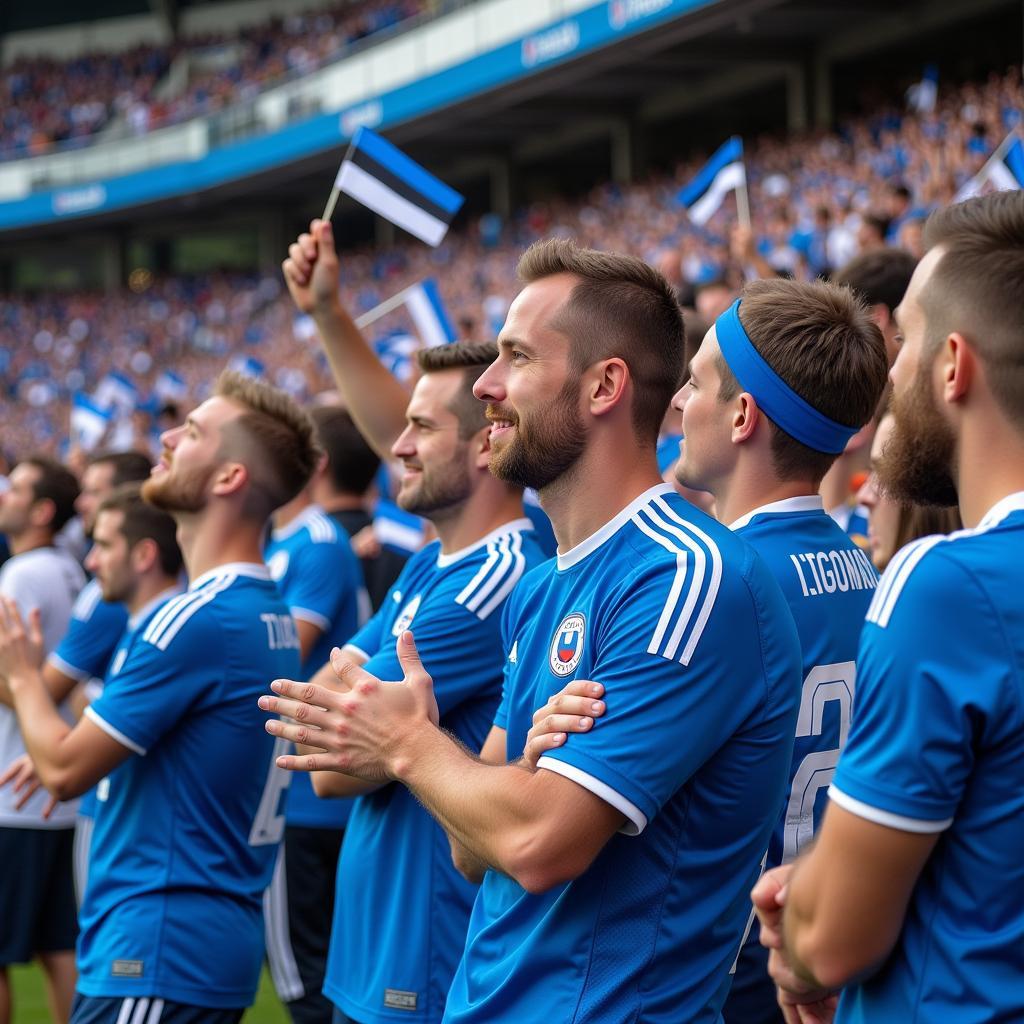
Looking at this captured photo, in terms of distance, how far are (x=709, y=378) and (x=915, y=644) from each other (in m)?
1.32

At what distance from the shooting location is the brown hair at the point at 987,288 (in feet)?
5.97

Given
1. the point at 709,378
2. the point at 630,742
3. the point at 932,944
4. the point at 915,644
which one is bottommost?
the point at 932,944

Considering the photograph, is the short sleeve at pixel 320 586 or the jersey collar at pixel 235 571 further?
the short sleeve at pixel 320 586

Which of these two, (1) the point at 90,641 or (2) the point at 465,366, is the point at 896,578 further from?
(1) the point at 90,641

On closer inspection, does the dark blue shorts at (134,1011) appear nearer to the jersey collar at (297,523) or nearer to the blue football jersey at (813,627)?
the blue football jersey at (813,627)

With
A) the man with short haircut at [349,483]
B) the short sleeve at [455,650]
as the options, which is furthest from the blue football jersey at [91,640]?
the short sleeve at [455,650]

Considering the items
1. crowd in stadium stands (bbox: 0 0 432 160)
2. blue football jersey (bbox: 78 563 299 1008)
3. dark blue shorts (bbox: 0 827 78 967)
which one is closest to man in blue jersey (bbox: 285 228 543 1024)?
blue football jersey (bbox: 78 563 299 1008)

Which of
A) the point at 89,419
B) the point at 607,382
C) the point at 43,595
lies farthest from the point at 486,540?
the point at 89,419

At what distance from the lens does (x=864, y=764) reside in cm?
173

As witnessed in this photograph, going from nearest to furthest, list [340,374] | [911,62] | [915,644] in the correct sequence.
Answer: [915,644], [340,374], [911,62]

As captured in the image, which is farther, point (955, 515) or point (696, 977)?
point (955, 515)

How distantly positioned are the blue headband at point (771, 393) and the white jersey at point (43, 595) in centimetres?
375

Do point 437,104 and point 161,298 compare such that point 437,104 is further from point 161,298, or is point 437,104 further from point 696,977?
point 696,977

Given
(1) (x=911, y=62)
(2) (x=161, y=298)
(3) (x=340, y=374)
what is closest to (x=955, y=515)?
(3) (x=340, y=374)
